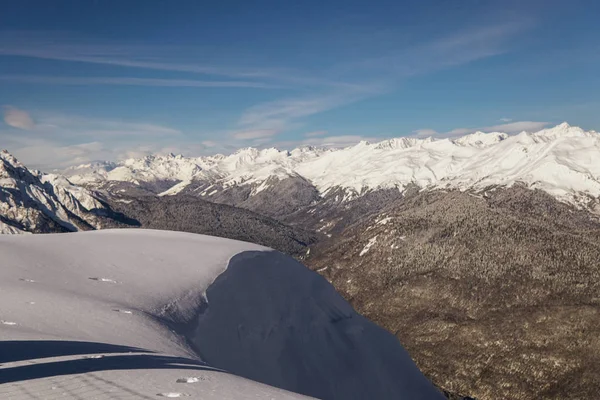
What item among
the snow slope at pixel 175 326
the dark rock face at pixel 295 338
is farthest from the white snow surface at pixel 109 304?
the dark rock face at pixel 295 338

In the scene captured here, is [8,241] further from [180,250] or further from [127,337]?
[127,337]

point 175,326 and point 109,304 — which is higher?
point 109,304

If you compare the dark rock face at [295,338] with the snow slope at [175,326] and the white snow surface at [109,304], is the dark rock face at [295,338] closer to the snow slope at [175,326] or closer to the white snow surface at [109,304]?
the snow slope at [175,326]

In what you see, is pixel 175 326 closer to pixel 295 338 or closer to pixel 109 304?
pixel 109 304

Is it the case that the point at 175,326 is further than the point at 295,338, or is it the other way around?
the point at 295,338

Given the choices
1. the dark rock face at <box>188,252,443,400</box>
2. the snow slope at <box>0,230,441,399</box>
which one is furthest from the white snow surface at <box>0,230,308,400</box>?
the dark rock face at <box>188,252,443,400</box>

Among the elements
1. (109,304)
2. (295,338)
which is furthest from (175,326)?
(295,338)
